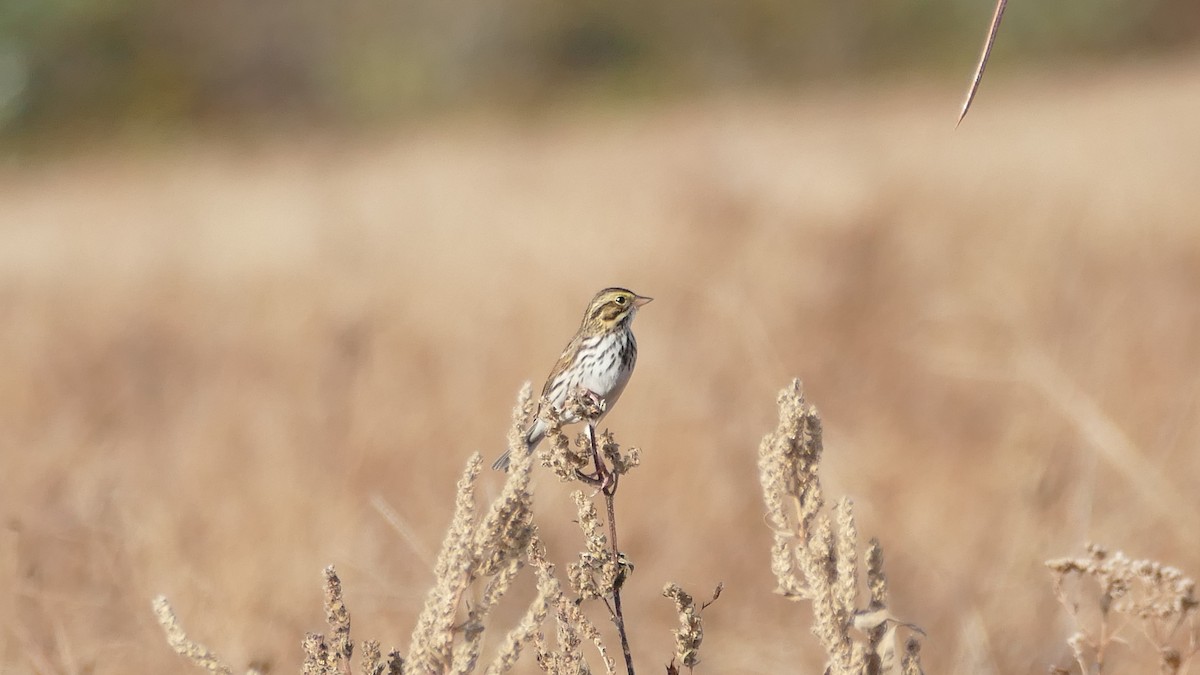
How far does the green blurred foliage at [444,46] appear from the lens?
3164 cm

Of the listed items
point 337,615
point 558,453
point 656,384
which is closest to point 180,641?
point 337,615

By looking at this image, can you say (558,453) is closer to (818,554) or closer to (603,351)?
(818,554)

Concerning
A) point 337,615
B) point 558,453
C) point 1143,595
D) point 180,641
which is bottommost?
point 180,641

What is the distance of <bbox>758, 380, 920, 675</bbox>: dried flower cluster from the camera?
6.64 feet

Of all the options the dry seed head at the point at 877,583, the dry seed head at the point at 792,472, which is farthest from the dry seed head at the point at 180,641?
the dry seed head at the point at 877,583

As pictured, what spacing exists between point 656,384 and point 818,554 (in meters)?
4.03

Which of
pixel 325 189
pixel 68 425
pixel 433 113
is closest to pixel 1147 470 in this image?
pixel 68 425

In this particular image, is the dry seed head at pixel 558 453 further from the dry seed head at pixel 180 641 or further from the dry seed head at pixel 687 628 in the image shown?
the dry seed head at pixel 180 641

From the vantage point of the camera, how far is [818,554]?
2068 mm

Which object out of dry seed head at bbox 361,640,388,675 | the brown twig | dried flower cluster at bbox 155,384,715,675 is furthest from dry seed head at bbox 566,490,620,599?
the brown twig

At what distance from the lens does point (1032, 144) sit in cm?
1223

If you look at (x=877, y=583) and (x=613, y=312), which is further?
(x=613, y=312)

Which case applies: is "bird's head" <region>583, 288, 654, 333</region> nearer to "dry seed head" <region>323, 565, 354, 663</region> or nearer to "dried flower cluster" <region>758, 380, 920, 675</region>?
"dried flower cluster" <region>758, 380, 920, 675</region>

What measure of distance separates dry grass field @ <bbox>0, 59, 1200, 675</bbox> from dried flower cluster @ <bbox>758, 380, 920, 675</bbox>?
1077mm
